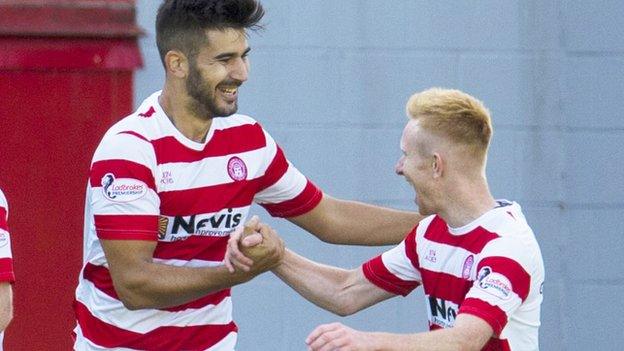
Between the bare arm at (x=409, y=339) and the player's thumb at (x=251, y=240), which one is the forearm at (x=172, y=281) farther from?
the bare arm at (x=409, y=339)

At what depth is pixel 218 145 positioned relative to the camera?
4.61 metres

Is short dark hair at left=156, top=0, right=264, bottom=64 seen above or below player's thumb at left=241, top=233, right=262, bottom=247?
above

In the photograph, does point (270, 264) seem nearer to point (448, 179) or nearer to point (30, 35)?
point (448, 179)

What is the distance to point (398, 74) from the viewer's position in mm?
6266

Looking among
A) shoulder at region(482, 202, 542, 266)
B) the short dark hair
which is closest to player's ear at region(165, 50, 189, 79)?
the short dark hair

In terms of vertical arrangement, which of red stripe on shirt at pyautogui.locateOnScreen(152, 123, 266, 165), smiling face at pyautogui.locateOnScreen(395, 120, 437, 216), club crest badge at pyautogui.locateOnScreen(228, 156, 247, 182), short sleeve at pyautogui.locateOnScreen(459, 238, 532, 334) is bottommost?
short sleeve at pyautogui.locateOnScreen(459, 238, 532, 334)

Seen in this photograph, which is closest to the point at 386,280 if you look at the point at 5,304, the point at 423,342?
the point at 423,342

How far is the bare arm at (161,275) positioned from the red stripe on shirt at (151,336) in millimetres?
201

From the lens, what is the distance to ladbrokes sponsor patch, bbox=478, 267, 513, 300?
4.04 meters

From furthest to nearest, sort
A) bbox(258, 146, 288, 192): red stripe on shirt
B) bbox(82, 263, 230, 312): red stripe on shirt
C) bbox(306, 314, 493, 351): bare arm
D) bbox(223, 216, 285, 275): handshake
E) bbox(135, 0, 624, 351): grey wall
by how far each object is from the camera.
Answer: bbox(135, 0, 624, 351): grey wall
bbox(258, 146, 288, 192): red stripe on shirt
bbox(82, 263, 230, 312): red stripe on shirt
bbox(223, 216, 285, 275): handshake
bbox(306, 314, 493, 351): bare arm

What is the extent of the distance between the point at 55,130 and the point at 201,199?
1.72 meters

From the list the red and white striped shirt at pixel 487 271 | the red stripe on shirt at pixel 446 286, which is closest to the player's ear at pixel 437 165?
the red and white striped shirt at pixel 487 271

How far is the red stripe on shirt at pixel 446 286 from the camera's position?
4.24 metres

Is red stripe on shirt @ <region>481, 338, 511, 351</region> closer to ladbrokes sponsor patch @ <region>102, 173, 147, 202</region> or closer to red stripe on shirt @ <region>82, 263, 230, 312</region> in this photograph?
red stripe on shirt @ <region>82, 263, 230, 312</region>
